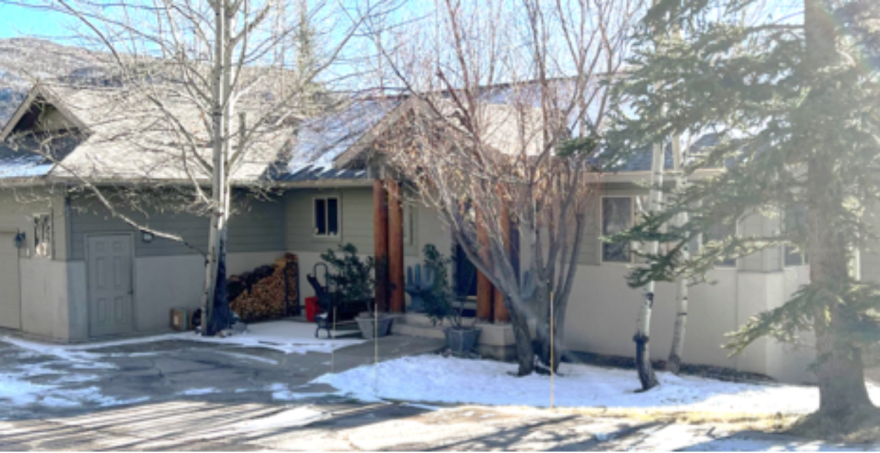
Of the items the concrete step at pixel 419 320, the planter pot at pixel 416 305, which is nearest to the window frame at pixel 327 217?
the planter pot at pixel 416 305

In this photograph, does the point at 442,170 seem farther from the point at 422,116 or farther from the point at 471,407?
the point at 471,407

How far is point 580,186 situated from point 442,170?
210cm

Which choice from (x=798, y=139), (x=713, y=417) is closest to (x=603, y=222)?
Answer: (x=713, y=417)

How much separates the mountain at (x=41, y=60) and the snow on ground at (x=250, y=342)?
5022 mm

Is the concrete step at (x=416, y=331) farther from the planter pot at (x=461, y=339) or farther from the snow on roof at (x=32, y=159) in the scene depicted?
the snow on roof at (x=32, y=159)

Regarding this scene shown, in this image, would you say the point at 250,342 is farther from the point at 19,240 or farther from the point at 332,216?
the point at 19,240

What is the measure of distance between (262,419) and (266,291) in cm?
945

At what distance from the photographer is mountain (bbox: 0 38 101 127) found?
48.9 ft

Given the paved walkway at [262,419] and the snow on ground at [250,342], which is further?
the snow on ground at [250,342]

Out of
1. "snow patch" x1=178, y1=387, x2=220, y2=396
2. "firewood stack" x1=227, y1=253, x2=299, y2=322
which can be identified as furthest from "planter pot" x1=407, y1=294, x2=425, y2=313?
"snow patch" x1=178, y1=387, x2=220, y2=396

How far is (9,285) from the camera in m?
17.3

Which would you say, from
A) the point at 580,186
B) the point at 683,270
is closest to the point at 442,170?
the point at 580,186

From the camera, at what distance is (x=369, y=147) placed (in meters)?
13.7

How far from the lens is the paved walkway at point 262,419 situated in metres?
7.78
